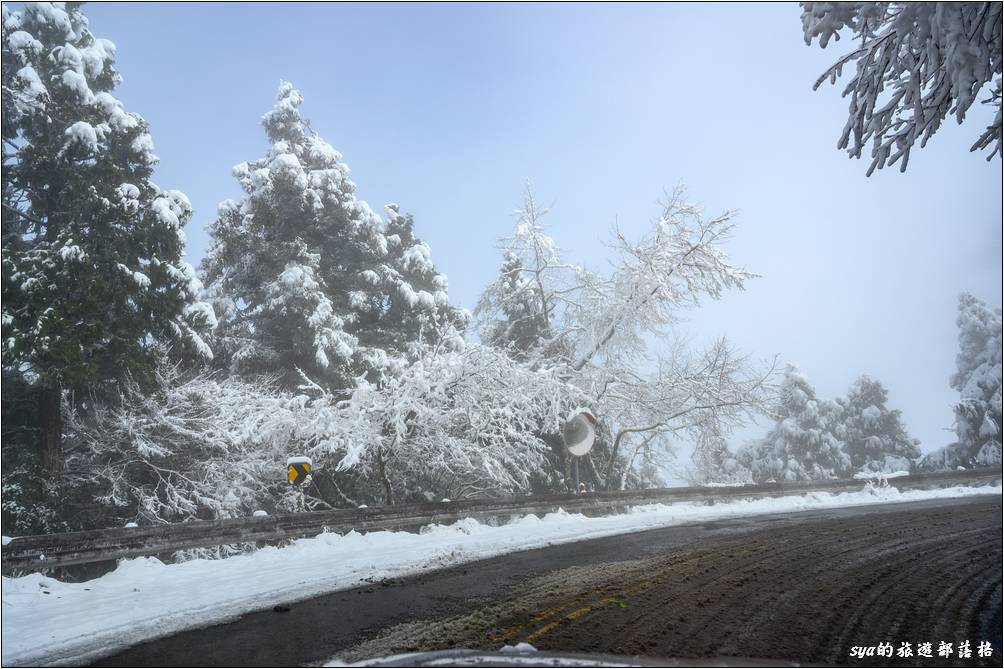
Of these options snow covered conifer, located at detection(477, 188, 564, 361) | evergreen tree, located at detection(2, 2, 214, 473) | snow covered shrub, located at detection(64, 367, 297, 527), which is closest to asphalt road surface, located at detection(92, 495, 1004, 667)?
snow covered shrub, located at detection(64, 367, 297, 527)

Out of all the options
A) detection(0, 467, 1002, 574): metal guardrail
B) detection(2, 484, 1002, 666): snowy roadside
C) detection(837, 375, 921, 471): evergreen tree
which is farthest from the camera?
detection(837, 375, 921, 471): evergreen tree

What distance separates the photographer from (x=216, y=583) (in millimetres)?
8594

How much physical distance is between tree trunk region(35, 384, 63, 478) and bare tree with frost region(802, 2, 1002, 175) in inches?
663

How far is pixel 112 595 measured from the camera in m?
→ 8.11

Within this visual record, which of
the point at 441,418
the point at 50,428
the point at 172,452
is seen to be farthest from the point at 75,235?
the point at 441,418

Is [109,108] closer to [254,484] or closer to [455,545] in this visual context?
[254,484]

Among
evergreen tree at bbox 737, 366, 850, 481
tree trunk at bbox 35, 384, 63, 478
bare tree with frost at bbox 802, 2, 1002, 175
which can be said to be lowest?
evergreen tree at bbox 737, 366, 850, 481

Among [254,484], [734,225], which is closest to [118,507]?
[254,484]

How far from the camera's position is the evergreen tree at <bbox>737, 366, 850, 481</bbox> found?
43125 millimetres

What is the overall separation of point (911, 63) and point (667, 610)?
5.19m

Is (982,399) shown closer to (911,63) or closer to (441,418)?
(441,418)

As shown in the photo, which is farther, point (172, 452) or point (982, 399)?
point (982, 399)

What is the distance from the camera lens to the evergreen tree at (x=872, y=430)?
144 ft

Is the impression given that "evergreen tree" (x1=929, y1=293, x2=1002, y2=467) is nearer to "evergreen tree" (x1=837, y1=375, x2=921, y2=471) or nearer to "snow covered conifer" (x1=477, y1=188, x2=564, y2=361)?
"evergreen tree" (x1=837, y1=375, x2=921, y2=471)
